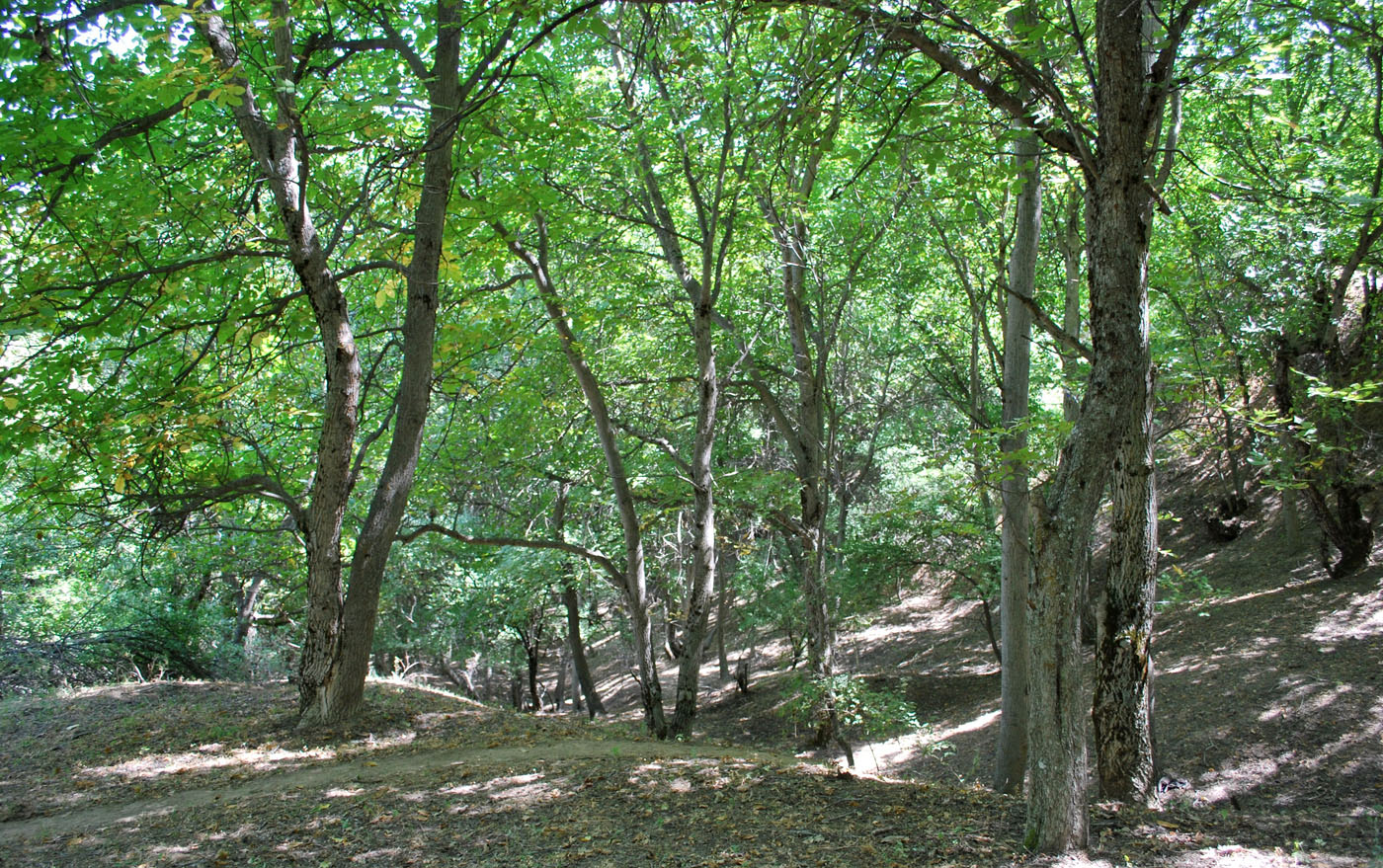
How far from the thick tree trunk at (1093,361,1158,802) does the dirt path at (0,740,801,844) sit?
94.7 inches

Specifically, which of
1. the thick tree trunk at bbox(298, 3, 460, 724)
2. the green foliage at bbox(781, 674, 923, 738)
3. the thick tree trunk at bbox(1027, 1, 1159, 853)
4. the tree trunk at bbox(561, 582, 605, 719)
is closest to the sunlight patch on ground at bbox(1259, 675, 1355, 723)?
the green foliage at bbox(781, 674, 923, 738)

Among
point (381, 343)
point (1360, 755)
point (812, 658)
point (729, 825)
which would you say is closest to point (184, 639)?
point (381, 343)

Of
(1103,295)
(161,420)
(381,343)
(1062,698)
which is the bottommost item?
(1062,698)

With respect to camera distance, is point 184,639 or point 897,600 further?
point 897,600

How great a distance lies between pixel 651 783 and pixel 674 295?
7637 millimetres

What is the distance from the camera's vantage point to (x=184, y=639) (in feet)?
42.3

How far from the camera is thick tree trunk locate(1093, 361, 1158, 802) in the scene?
16.0 ft

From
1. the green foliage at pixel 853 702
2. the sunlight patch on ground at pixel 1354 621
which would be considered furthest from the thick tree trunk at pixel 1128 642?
the sunlight patch on ground at pixel 1354 621

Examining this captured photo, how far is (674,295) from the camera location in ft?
39.5

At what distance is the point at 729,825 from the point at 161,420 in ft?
18.7

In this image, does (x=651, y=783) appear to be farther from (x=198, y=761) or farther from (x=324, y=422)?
(x=324, y=422)

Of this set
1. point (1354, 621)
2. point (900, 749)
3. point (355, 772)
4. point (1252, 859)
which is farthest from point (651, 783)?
point (1354, 621)

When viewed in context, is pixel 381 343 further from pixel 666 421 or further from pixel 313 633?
pixel 313 633

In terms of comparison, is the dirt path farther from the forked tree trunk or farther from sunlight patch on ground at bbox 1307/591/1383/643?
sunlight patch on ground at bbox 1307/591/1383/643
